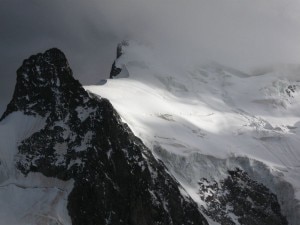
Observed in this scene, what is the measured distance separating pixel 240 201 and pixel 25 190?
49.3m

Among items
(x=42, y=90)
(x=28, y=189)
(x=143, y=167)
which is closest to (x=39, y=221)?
(x=28, y=189)

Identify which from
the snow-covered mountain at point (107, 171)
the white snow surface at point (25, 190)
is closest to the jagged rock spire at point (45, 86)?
the snow-covered mountain at point (107, 171)

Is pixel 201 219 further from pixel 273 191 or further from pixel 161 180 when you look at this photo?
pixel 273 191

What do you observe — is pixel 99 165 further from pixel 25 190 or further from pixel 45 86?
pixel 45 86

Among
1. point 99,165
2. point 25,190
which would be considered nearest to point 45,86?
point 99,165

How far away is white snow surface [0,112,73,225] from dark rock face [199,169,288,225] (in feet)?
106

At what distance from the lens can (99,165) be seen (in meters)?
174

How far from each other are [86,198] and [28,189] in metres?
13.0

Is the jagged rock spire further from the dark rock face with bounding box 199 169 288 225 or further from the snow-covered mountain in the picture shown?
the dark rock face with bounding box 199 169 288 225

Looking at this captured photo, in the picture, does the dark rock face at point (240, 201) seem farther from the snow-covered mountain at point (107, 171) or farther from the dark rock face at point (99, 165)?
the dark rock face at point (99, 165)

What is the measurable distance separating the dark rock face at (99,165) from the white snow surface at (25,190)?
161 centimetres

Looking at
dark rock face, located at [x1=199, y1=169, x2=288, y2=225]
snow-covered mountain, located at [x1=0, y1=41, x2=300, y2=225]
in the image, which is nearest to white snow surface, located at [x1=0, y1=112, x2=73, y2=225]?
snow-covered mountain, located at [x1=0, y1=41, x2=300, y2=225]

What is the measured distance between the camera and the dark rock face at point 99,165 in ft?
559

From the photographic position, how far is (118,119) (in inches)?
7215
